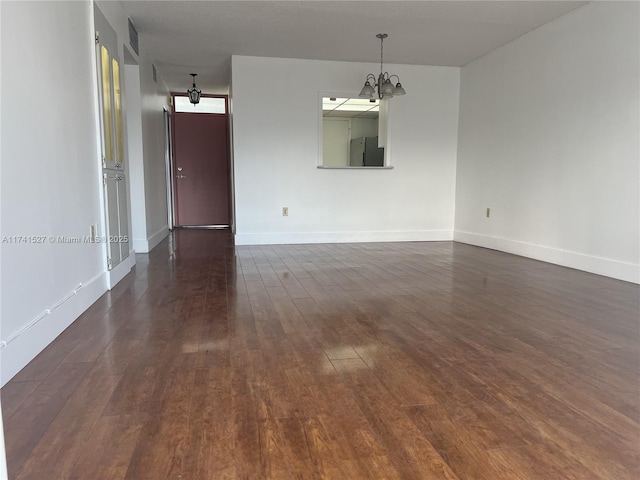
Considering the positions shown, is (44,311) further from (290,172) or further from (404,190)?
(404,190)

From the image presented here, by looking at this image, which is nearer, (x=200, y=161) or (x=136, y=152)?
(x=136, y=152)

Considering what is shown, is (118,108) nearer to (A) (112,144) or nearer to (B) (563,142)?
(A) (112,144)

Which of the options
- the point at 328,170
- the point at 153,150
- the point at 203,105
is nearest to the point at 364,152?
the point at 203,105

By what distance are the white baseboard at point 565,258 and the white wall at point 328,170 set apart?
935 mm

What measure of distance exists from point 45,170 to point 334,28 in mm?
3224

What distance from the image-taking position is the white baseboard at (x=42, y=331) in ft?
5.28

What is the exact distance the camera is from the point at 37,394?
1.50 meters

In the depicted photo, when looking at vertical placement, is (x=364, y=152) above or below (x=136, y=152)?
above

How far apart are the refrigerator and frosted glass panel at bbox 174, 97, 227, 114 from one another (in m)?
2.86

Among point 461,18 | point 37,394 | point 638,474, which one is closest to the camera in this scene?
point 638,474

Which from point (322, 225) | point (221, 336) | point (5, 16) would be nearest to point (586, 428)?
point (221, 336)

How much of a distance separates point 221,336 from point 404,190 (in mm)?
4254

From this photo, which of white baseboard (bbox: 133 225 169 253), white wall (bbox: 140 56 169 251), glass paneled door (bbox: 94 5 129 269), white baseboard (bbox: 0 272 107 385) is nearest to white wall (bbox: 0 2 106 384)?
white baseboard (bbox: 0 272 107 385)

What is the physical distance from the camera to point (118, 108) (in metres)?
3.54
